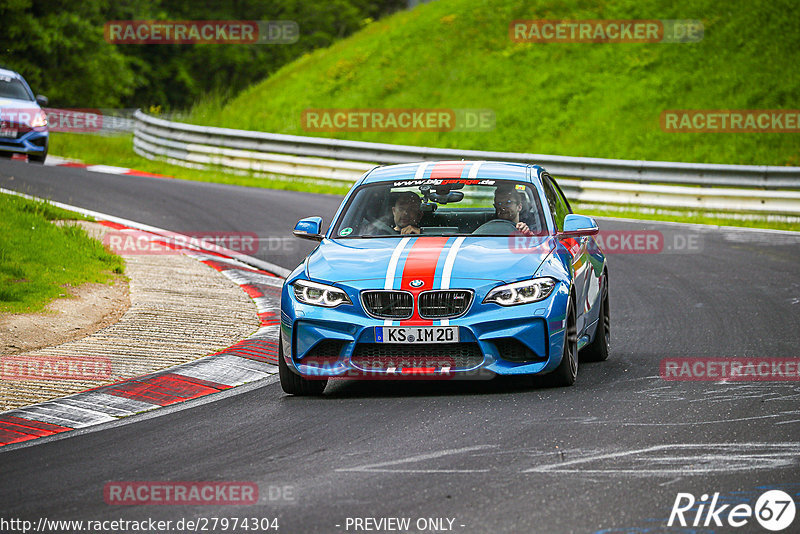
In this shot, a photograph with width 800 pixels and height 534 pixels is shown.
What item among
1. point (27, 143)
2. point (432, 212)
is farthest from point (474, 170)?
point (27, 143)

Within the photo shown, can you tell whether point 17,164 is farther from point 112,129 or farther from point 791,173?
point 112,129

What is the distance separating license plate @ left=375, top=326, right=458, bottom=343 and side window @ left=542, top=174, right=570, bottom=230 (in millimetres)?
1874

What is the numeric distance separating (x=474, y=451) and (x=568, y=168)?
51.1 feet

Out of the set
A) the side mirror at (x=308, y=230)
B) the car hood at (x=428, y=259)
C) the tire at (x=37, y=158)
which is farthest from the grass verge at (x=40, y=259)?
the tire at (x=37, y=158)

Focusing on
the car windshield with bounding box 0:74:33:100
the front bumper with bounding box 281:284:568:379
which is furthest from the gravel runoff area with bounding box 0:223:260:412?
the car windshield with bounding box 0:74:33:100

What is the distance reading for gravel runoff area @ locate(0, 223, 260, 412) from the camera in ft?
27.4

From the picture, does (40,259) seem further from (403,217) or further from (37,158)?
(37,158)

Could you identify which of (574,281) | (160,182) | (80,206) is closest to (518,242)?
(574,281)

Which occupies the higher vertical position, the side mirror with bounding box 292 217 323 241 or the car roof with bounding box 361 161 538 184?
the car roof with bounding box 361 161 538 184

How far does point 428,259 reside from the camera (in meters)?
8.00

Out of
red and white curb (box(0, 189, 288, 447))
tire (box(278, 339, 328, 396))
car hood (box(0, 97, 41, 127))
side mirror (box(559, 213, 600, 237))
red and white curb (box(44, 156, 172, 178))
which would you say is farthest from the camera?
red and white curb (box(44, 156, 172, 178))

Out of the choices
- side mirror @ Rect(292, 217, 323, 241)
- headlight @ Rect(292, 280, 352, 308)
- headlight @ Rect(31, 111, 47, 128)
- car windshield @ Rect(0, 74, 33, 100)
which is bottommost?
headlight @ Rect(292, 280, 352, 308)

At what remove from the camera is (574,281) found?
8.32 m

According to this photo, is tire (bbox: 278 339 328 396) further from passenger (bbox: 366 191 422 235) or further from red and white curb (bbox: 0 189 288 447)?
passenger (bbox: 366 191 422 235)
